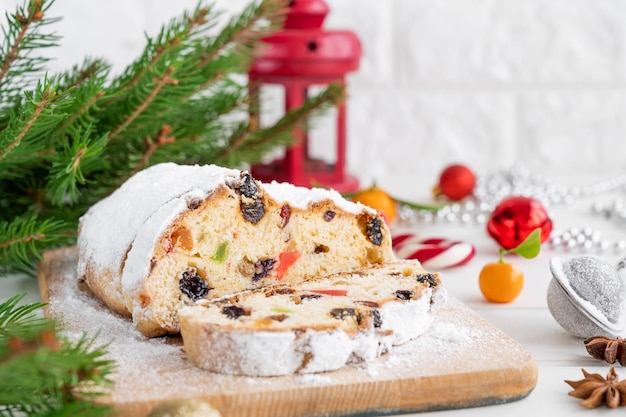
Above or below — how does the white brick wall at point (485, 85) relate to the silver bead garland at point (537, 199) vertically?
above

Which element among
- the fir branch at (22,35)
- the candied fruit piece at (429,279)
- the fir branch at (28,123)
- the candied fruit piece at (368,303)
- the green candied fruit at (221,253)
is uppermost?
the fir branch at (22,35)

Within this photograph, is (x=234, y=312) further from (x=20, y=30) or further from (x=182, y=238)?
(x=20, y=30)

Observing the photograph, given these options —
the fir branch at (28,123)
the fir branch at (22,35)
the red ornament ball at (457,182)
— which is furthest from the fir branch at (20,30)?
the red ornament ball at (457,182)

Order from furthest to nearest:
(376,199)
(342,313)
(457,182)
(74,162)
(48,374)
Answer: (457,182) < (376,199) < (74,162) < (342,313) < (48,374)

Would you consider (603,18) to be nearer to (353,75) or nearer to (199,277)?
(353,75)

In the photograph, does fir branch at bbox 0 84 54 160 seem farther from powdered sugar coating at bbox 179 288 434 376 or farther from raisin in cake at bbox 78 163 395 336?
powdered sugar coating at bbox 179 288 434 376

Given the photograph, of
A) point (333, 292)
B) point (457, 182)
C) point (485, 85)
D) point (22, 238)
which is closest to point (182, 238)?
point (333, 292)

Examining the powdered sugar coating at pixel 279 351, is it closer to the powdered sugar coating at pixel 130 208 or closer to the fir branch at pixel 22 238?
the powdered sugar coating at pixel 130 208
